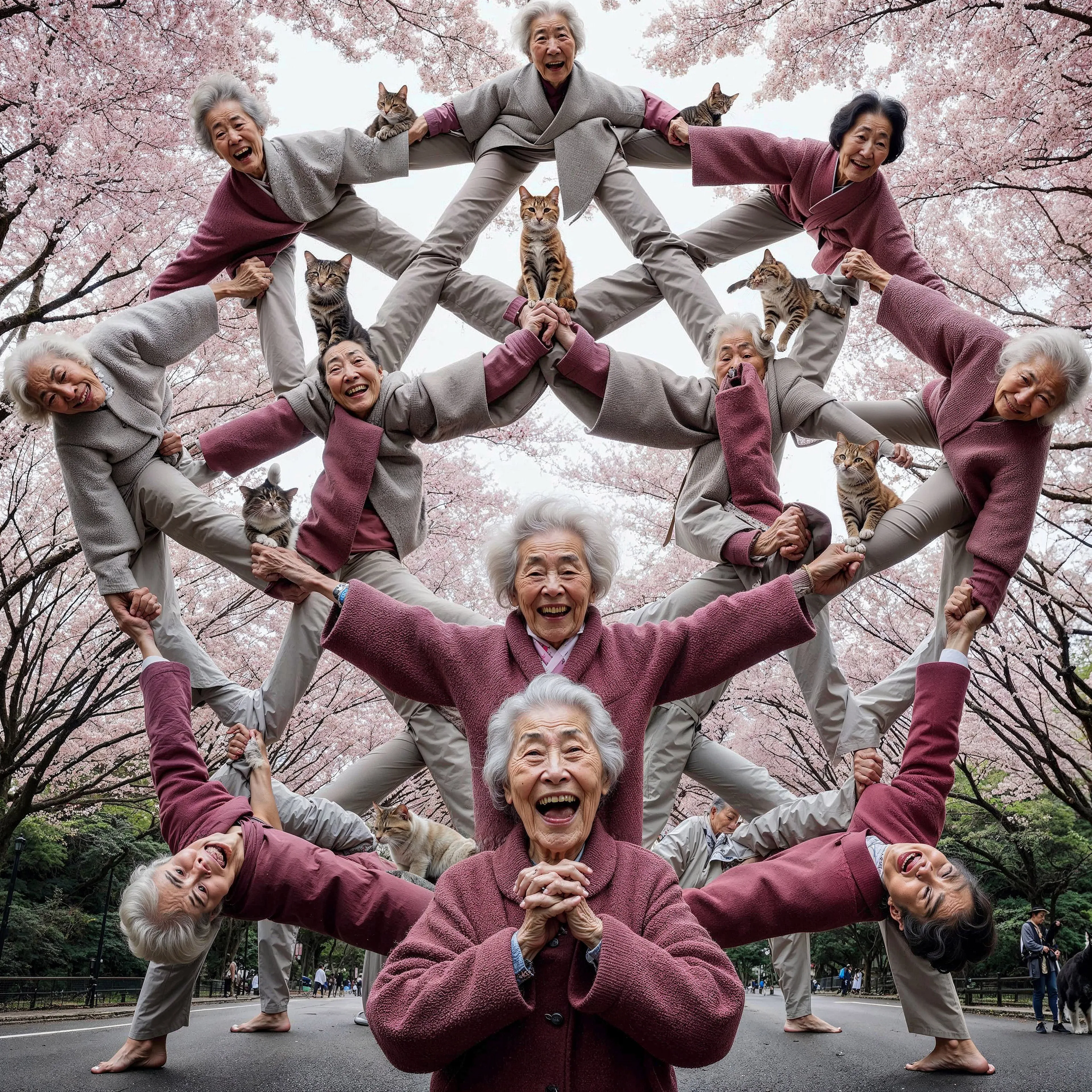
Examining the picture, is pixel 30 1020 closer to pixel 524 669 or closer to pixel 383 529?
pixel 383 529

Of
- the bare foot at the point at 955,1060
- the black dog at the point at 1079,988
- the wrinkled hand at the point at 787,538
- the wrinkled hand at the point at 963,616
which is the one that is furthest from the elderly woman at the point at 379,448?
the black dog at the point at 1079,988

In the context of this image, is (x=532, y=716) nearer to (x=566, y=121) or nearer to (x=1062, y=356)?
(x=1062, y=356)

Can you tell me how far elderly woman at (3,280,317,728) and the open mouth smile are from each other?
8.21ft

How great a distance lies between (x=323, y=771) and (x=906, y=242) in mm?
18724

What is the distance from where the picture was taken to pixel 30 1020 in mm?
11469

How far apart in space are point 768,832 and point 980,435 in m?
2.18

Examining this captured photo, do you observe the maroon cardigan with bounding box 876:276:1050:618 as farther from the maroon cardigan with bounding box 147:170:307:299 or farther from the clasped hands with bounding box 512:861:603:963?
the maroon cardigan with bounding box 147:170:307:299

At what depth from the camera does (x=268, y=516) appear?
16.9ft

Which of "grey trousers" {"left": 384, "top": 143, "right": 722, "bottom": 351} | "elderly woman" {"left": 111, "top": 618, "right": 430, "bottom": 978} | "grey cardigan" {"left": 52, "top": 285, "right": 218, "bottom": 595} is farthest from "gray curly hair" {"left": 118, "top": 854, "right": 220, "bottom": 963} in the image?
"grey trousers" {"left": 384, "top": 143, "right": 722, "bottom": 351}

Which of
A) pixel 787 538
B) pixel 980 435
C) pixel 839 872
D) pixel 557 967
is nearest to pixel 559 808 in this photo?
pixel 557 967

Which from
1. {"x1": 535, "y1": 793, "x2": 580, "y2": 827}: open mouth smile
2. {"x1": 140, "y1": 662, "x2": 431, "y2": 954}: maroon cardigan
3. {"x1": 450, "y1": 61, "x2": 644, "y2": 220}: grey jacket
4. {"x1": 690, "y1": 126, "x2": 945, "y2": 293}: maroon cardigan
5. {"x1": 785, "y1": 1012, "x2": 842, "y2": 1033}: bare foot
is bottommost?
{"x1": 785, "y1": 1012, "x2": 842, "y2": 1033}: bare foot

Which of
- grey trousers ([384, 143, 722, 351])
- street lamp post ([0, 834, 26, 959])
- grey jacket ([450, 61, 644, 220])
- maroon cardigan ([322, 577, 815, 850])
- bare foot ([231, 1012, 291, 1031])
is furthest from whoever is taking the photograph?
street lamp post ([0, 834, 26, 959])

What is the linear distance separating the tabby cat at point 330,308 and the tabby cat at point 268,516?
2.60ft

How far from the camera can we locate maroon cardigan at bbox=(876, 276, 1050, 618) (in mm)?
4797
